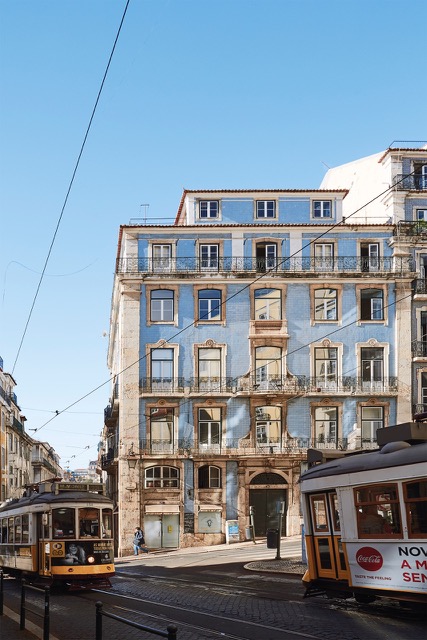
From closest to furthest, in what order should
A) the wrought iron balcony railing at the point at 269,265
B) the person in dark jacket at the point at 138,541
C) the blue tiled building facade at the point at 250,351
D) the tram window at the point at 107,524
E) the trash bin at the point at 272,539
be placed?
the tram window at the point at 107,524 → the trash bin at the point at 272,539 → the person in dark jacket at the point at 138,541 → the blue tiled building facade at the point at 250,351 → the wrought iron balcony railing at the point at 269,265

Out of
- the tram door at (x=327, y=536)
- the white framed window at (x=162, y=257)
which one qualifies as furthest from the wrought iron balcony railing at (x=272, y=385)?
the tram door at (x=327, y=536)

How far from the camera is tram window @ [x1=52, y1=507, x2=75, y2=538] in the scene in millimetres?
25203

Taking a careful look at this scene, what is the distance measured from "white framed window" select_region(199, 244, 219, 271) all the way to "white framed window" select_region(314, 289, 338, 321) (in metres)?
5.68

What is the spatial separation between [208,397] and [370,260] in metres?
11.4

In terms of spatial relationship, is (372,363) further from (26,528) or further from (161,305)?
(26,528)

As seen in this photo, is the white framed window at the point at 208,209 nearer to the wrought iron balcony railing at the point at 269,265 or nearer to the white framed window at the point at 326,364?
the wrought iron balcony railing at the point at 269,265

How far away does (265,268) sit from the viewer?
51.2 m

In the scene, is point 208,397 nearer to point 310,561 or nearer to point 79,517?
point 79,517

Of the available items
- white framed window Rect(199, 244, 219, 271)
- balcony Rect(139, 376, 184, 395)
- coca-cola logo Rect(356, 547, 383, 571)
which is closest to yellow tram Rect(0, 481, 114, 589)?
coca-cola logo Rect(356, 547, 383, 571)

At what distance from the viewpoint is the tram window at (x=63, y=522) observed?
992 inches

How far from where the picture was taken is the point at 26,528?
2734 centimetres

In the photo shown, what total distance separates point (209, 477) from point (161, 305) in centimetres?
944

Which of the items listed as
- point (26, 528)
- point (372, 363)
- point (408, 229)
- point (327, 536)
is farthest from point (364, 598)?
point (408, 229)

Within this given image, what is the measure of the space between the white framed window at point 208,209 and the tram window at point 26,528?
90.2 ft
